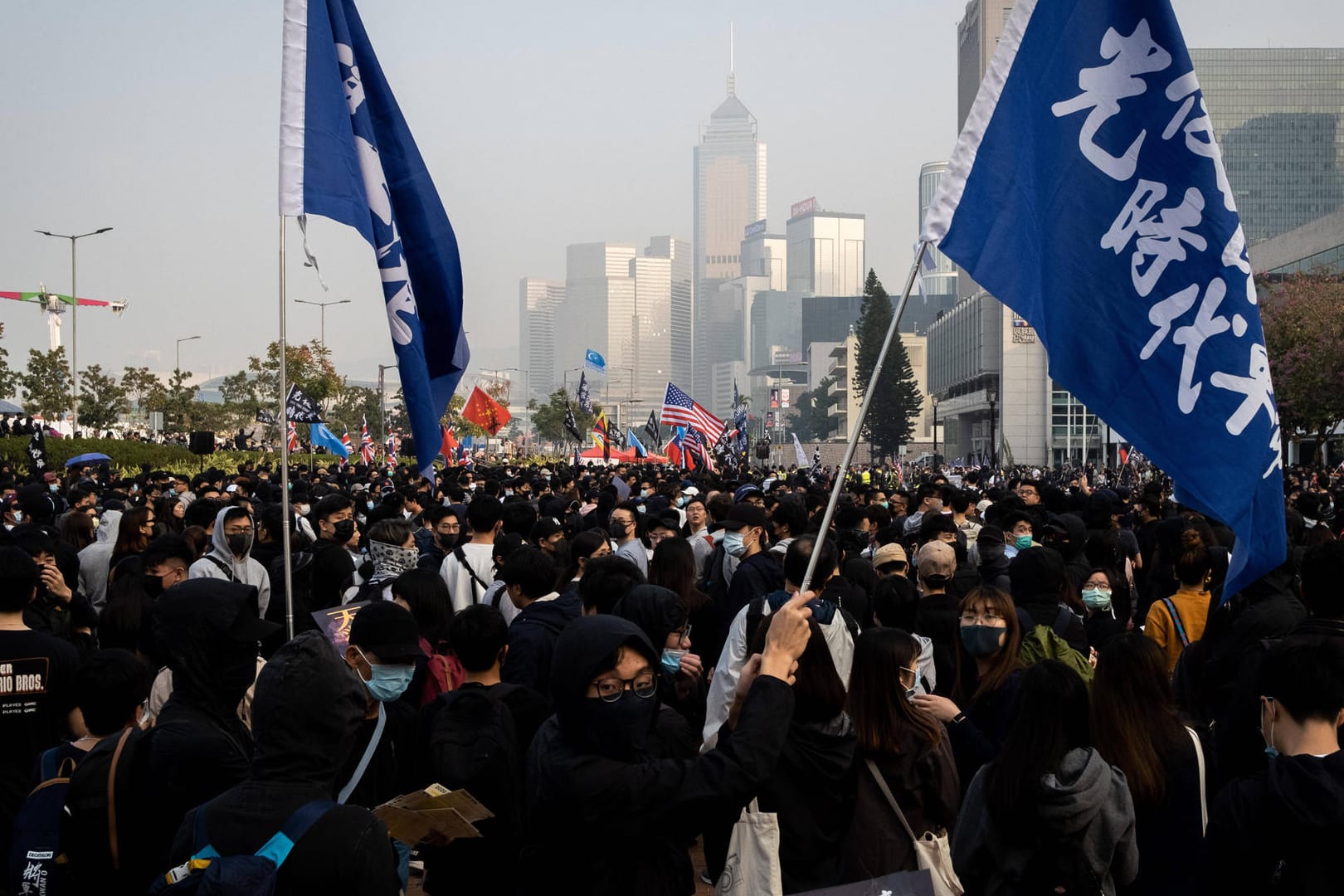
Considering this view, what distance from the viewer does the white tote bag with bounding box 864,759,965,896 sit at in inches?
152

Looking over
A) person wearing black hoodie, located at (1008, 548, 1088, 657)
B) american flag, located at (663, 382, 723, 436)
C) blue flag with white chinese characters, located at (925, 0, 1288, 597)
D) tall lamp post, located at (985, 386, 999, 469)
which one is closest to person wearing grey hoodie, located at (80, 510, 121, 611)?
person wearing black hoodie, located at (1008, 548, 1088, 657)

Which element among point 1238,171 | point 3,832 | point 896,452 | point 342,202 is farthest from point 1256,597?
point 1238,171

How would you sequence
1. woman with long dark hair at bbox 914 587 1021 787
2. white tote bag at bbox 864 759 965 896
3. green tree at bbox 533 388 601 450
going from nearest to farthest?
white tote bag at bbox 864 759 965 896 < woman with long dark hair at bbox 914 587 1021 787 < green tree at bbox 533 388 601 450

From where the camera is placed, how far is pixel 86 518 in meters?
10.3

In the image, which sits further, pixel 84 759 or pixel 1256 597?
pixel 1256 597

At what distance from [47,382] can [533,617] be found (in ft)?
171

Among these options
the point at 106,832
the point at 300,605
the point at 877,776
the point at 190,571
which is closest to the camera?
the point at 106,832

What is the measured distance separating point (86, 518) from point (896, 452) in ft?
325

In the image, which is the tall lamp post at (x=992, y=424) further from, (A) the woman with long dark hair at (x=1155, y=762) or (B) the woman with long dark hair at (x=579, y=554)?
(A) the woman with long dark hair at (x=1155, y=762)

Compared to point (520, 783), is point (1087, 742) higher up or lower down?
higher up

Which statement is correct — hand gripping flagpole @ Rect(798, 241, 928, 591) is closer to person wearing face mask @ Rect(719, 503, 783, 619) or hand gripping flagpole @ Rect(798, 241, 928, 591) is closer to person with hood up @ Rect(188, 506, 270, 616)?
person wearing face mask @ Rect(719, 503, 783, 619)

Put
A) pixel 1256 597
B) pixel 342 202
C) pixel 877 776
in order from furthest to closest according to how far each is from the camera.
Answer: pixel 342 202, pixel 1256 597, pixel 877 776

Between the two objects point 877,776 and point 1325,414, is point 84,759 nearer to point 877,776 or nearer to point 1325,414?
point 877,776

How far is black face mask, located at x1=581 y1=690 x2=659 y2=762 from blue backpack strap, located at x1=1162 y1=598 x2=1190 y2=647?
4133mm
